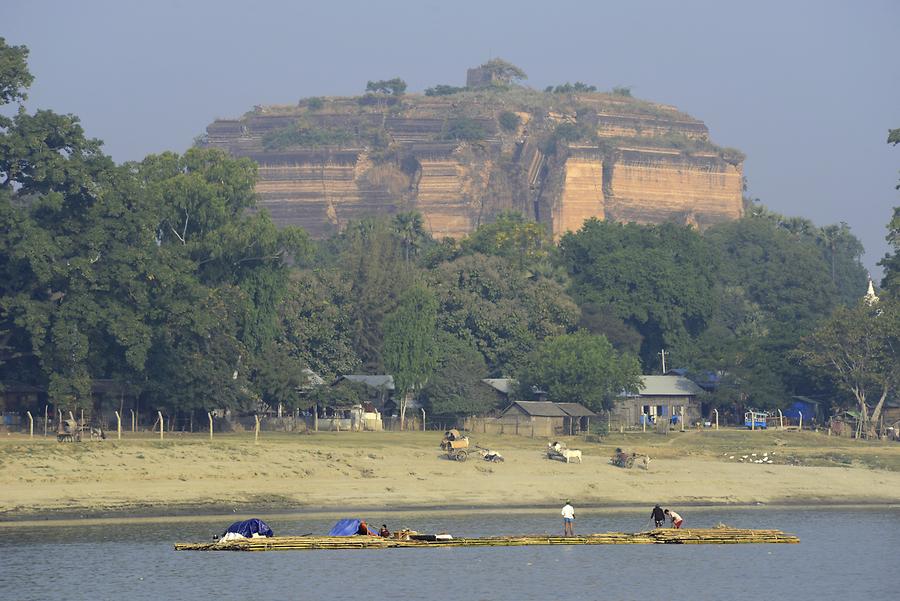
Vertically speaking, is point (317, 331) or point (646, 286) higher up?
point (646, 286)

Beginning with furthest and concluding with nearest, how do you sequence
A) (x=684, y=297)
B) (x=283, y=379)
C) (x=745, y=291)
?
(x=745, y=291), (x=684, y=297), (x=283, y=379)

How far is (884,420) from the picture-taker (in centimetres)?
9956

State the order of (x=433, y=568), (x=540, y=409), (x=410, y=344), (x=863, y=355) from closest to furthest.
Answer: (x=433, y=568) < (x=540, y=409) < (x=410, y=344) < (x=863, y=355)

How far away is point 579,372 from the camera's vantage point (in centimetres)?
9431

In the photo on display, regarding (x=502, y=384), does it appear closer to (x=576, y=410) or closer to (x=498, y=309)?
(x=576, y=410)

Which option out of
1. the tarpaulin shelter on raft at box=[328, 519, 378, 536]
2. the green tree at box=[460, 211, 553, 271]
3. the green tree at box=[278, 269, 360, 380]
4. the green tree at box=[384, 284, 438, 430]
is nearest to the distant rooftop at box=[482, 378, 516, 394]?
the green tree at box=[384, 284, 438, 430]

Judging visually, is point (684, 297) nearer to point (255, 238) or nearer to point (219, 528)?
point (255, 238)

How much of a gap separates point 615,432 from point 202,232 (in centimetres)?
2617

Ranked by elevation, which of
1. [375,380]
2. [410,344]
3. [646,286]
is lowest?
[375,380]

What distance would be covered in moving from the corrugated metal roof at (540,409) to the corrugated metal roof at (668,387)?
558 inches

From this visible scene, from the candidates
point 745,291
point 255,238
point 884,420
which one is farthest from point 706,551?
point 745,291

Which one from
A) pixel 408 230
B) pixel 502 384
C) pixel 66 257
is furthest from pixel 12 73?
pixel 408 230

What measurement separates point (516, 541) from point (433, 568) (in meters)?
3.46

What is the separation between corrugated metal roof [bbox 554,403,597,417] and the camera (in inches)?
3575
